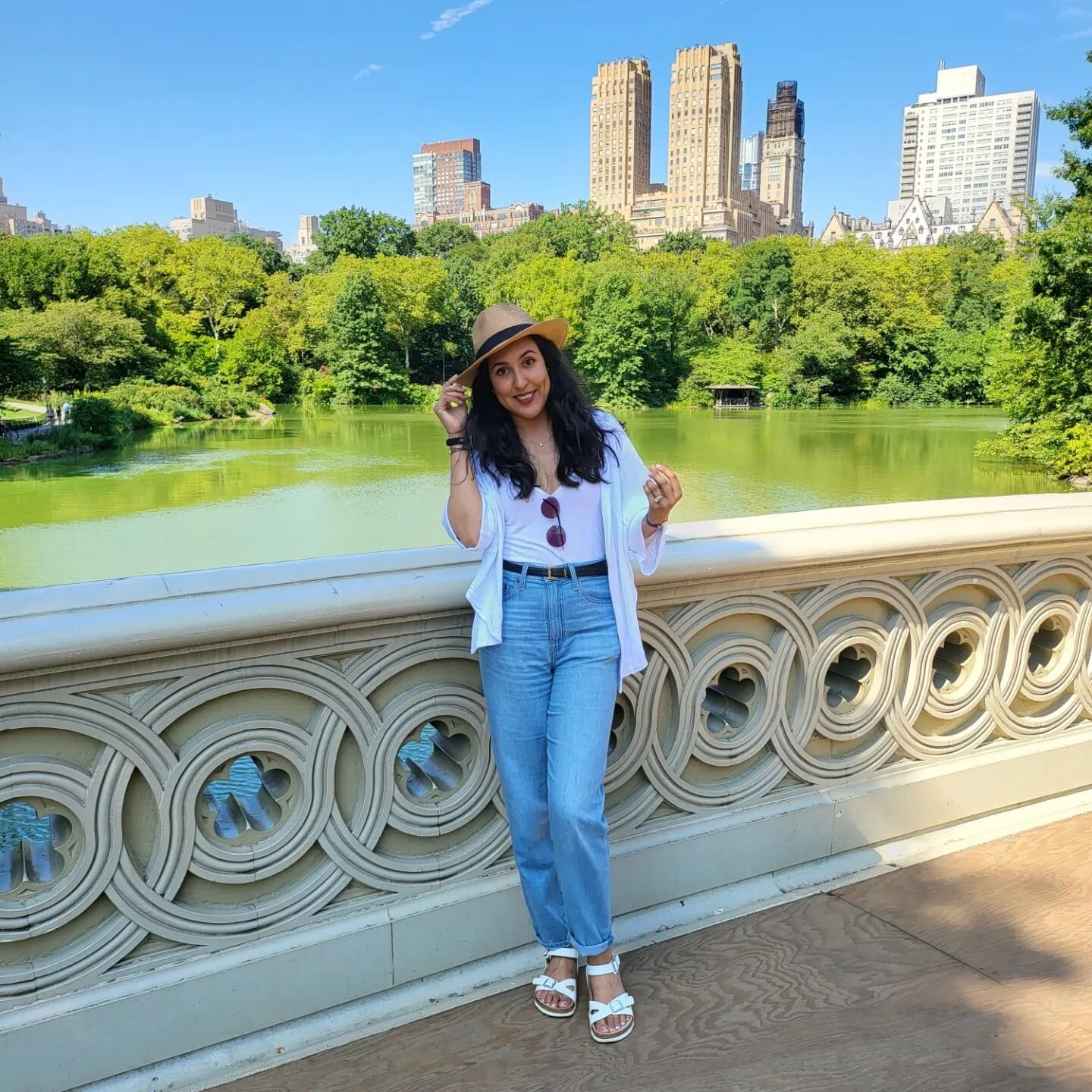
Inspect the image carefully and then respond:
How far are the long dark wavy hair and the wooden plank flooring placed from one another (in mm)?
1061

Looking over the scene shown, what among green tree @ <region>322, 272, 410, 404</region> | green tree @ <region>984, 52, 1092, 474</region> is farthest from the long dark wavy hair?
green tree @ <region>322, 272, 410, 404</region>

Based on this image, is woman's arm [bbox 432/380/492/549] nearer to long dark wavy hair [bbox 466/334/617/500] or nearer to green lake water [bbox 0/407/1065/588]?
long dark wavy hair [bbox 466/334/617/500]

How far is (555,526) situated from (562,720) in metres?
0.38

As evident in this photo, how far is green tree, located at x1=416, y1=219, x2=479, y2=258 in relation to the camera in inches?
3620

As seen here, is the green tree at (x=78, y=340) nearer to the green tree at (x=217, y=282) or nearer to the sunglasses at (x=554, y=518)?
the green tree at (x=217, y=282)

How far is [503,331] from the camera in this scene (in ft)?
6.69

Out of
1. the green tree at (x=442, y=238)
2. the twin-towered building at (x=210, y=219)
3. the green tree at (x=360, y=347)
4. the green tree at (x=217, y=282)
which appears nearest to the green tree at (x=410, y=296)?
the green tree at (x=360, y=347)

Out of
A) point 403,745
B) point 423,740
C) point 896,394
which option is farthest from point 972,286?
point 403,745

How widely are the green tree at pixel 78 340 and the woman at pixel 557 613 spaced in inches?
1701

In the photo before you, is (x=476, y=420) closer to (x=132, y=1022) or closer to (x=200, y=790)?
(x=200, y=790)

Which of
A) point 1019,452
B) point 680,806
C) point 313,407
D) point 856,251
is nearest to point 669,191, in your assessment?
point 856,251

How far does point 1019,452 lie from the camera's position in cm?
2589

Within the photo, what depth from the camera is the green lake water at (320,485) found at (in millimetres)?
18734

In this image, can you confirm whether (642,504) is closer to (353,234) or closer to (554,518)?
(554,518)
